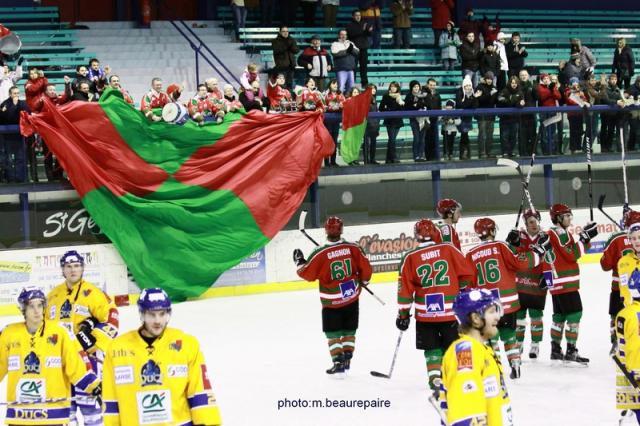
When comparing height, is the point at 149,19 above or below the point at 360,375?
above

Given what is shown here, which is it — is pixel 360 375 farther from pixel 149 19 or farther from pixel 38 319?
pixel 149 19

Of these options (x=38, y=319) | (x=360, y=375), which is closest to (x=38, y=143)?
(x=360, y=375)

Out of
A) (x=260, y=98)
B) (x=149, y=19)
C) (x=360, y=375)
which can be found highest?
(x=149, y=19)

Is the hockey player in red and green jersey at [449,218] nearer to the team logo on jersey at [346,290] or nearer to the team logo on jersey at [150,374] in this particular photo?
the team logo on jersey at [346,290]

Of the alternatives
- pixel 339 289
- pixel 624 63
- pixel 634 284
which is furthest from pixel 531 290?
pixel 624 63

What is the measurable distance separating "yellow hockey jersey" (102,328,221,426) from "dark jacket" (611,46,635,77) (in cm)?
1849

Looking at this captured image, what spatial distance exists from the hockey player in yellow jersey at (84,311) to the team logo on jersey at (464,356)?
3719 millimetres

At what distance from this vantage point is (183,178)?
1652 centimetres

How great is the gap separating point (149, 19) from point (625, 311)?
1770 cm

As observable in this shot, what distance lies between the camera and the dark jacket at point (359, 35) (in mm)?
21141

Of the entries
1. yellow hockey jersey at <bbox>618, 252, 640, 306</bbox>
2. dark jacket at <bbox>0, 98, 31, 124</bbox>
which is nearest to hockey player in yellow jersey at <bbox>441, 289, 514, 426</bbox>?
yellow hockey jersey at <bbox>618, 252, 640, 306</bbox>

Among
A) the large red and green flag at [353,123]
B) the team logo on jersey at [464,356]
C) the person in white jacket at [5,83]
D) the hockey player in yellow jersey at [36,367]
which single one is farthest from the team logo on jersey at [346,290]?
the person in white jacket at [5,83]

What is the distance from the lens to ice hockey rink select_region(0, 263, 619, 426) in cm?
958

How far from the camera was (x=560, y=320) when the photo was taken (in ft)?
37.6
